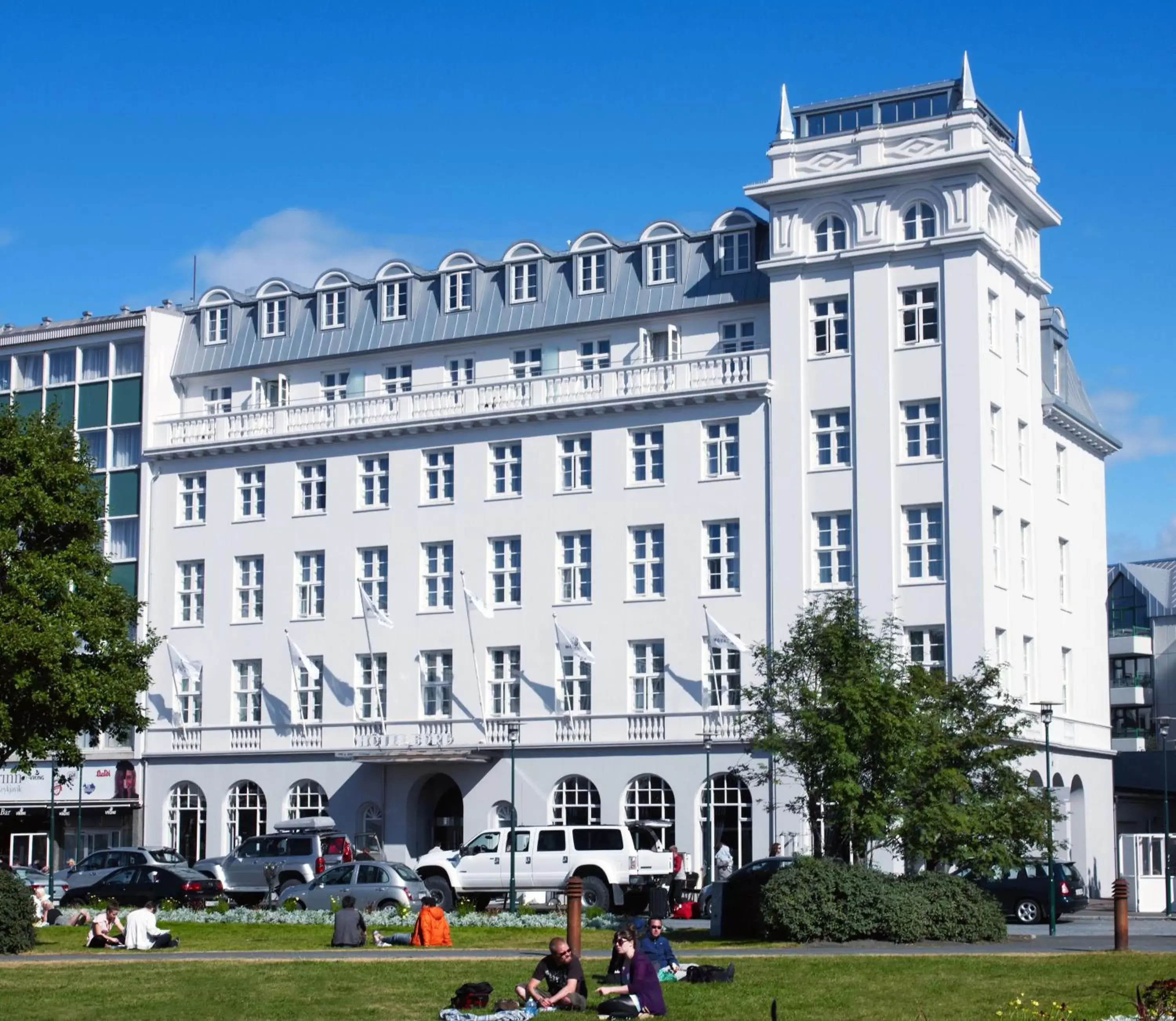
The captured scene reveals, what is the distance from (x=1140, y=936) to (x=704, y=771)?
18351mm

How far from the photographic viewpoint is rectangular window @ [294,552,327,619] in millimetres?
62750

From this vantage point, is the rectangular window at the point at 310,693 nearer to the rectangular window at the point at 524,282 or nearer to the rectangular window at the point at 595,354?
the rectangular window at the point at 595,354

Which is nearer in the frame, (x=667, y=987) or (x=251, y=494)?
(x=667, y=987)

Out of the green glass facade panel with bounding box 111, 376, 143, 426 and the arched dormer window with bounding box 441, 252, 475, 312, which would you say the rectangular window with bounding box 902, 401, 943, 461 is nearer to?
the arched dormer window with bounding box 441, 252, 475, 312

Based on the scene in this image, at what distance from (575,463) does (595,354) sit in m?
3.94

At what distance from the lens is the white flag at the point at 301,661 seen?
6166 cm

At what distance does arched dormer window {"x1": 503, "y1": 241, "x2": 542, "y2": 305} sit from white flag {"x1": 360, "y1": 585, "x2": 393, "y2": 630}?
10.4 meters

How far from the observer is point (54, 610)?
47312mm

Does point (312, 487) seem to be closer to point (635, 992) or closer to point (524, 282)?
point (524, 282)

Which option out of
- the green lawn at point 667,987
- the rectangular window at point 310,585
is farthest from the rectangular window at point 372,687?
the green lawn at point 667,987

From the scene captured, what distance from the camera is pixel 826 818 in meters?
40.0

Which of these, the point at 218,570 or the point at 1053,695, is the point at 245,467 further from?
the point at 1053,695

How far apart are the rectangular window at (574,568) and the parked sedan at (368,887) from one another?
15.0 meters

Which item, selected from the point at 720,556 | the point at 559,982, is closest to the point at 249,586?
the point at 720,556
